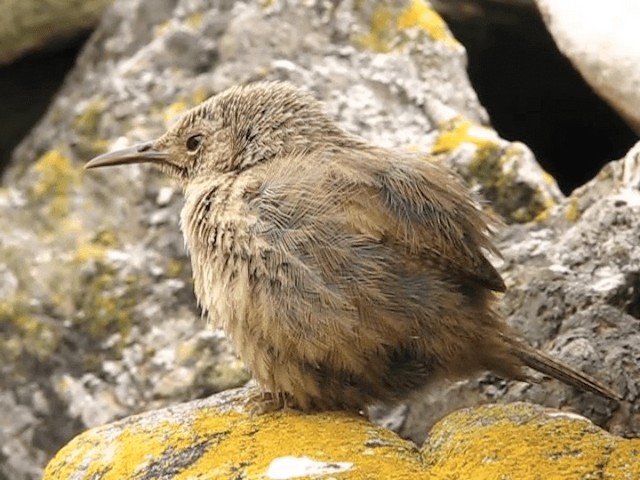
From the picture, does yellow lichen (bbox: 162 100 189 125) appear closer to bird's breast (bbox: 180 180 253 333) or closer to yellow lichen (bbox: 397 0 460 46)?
yellow lichen (bbox: 397 0 460 46)

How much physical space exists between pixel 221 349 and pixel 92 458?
134cm

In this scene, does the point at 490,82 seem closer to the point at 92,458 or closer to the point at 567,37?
the point at 567,37

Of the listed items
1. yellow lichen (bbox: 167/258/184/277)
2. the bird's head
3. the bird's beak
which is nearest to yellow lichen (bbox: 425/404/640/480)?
the bird's head

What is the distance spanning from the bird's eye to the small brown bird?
0.42 m

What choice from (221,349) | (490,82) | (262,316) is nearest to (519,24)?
(490,82)

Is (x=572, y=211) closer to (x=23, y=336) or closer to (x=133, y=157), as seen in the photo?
(x=133, y=157)

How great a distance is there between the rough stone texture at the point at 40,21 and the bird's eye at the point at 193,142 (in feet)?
7.49

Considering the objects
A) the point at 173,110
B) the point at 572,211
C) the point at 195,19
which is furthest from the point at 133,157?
the point at 572,211

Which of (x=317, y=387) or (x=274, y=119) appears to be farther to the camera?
(x=274, y=119)

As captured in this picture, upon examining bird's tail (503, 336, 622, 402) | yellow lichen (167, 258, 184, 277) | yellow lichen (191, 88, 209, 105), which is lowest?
bird's tail (503, 336, 622, 402)

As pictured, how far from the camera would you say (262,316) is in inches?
154

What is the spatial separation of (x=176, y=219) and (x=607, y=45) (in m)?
2.27

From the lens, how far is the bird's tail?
4.04 meters

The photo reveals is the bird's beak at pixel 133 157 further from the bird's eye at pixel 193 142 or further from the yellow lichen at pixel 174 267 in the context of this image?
the yellow lichen at pixel 174 267
